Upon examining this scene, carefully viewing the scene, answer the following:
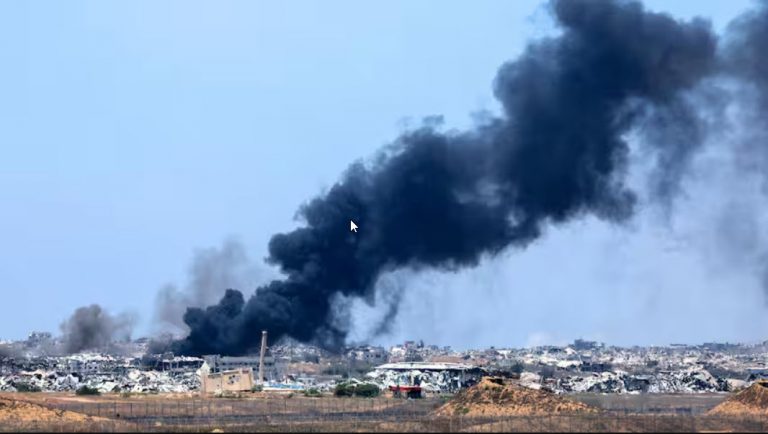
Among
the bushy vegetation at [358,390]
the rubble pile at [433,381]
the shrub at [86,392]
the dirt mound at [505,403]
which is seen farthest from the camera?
the rubble pile at [433,381]

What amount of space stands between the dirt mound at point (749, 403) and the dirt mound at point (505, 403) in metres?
14.9

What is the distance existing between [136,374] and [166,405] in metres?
63.6

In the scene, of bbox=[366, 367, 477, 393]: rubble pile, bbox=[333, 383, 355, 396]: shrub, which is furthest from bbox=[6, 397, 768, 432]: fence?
bbox=[366, 367, 477, 393]: rubble pile

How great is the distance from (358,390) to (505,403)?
1786 inches

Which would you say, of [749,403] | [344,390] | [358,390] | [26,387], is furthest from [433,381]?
[749,403]

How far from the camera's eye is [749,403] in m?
126

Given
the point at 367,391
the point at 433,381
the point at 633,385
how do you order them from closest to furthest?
the point at 367,391 < the point at 633,385 < the point at 433,381

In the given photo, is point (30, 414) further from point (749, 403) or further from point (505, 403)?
point (749, 403)

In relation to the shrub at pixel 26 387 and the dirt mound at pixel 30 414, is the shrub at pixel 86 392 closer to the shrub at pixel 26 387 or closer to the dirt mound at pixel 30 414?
the shrub at pixel 26 387

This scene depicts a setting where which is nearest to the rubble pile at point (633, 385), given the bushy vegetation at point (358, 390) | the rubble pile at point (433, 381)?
the rubble pile at point (433, 381)

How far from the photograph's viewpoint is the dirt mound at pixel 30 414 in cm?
11088

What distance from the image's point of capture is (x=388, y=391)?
565 feet

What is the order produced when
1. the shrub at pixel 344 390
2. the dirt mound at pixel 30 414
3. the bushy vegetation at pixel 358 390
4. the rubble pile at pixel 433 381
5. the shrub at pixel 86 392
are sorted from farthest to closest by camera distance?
the rubble pile at pixel 433 381 < the shrub at pixel 344 390 < the bushy vegetation at pixel 358 390 < the shrub at pixel 86 392 < the dirt mound at pixel 30 414

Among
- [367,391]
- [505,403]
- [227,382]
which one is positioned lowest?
[505,403]
